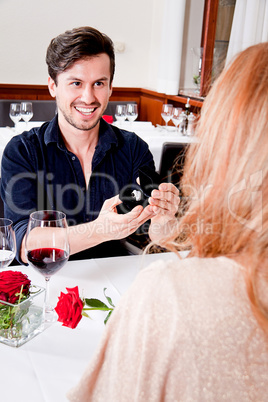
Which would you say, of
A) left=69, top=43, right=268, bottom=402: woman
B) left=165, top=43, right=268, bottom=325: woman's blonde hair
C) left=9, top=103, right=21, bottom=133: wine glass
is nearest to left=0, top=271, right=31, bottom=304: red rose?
left=69, top=43, right=268, bottom=402: woman

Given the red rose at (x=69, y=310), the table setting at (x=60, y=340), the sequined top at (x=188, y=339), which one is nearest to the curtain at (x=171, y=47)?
the table setting at (x=60, y=340)

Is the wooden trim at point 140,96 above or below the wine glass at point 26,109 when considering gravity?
below

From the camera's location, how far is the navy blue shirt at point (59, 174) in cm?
159

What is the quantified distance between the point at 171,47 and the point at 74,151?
10.3 feet

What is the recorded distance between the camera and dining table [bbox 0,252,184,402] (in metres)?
0.81

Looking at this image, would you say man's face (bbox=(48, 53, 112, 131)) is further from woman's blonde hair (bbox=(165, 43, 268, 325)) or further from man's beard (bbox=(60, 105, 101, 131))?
woman's blonde hair (bbox=(165, 43, 268, 325))

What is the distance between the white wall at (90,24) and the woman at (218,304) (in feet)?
13.8

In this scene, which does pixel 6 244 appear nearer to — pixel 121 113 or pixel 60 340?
pixel 60 340

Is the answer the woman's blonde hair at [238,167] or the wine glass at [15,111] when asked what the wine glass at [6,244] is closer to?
the woman's blonde hair at [238,167]

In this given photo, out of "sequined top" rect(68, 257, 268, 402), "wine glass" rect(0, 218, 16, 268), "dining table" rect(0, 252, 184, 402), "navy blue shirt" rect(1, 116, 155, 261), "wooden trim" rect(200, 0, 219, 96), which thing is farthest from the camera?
"wooden trim" rect(200, 0, 219, 96)

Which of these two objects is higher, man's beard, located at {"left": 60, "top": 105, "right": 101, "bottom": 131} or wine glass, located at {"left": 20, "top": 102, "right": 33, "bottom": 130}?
man's beard, located at {"left": 60, "top": 105, "right": 101, "bottom": 131}

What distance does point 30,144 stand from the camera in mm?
1665

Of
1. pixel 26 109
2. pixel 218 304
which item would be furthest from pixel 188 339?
pixel 26 109

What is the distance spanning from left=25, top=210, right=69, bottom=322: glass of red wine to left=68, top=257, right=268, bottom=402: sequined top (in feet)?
1.32
